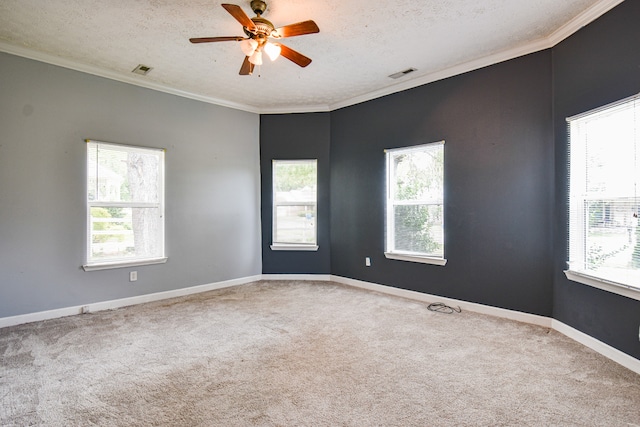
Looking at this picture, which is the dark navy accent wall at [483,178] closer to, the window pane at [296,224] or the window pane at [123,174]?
the window pane at [296,224]

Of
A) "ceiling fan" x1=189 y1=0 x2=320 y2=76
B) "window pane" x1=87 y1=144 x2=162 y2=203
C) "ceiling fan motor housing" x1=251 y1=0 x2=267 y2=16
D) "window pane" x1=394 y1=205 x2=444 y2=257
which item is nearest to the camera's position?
"ceiling fan" x1=189 y1=0 x2=320 y2=76

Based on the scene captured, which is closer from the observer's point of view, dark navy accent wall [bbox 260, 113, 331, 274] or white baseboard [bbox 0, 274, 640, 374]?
white baseboard [bbox 0, 274, 640, 374]

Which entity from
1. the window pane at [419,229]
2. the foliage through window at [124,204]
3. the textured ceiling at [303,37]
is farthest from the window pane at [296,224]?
the textured ceiling at [303,37]

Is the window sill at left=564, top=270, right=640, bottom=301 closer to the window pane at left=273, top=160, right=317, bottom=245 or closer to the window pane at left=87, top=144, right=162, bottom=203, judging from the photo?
the window pane at left=273, top=160, right=317, bottom=245

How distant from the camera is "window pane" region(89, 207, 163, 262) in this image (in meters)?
3.97

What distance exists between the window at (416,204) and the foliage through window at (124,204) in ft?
10.3

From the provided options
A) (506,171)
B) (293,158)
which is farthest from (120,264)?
(506,171)

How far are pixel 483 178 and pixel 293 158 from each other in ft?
9.48

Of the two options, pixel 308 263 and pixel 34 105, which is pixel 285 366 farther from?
pixel 34 105

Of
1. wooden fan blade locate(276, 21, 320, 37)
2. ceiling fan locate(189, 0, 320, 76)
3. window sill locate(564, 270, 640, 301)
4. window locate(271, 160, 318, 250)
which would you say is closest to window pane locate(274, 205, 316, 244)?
window locate(271, 160, 318, 250)

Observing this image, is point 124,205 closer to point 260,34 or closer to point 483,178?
point 260,34

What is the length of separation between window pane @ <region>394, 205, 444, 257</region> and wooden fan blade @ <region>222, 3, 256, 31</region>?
2945 millimetres

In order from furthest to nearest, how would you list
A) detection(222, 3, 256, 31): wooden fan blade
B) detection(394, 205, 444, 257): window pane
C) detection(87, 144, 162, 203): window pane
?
detection(394, 205, 444, 257): window pane
detection(87, 144, 162, 203): window pane
detection(222, 3, 256, 31): wooden fan blade

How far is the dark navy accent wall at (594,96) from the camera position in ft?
8.15
